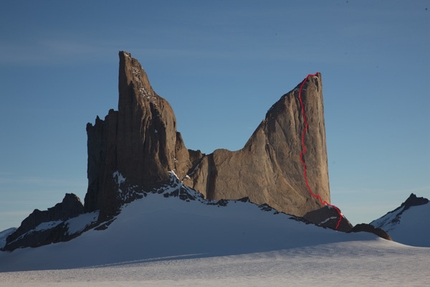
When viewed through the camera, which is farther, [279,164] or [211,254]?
[279,164]

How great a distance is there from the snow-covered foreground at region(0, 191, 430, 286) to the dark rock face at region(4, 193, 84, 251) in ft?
83.0

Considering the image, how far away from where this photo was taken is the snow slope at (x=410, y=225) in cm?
8606

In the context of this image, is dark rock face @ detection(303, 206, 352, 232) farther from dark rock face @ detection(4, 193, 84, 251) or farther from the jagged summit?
dark rock face @ detection(4, 193, 84, 251)

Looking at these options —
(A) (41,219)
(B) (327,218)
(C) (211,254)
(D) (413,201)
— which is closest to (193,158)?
(B) (327,218)

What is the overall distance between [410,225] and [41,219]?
43472 mm

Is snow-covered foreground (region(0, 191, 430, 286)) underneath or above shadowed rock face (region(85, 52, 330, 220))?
underneath

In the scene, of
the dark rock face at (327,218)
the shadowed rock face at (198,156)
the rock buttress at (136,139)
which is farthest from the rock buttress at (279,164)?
the rock buttress at (136,139)

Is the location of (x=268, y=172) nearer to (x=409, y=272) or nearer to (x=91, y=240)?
(x=91, y=240)

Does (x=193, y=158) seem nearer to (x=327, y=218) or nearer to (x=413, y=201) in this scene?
(x=327, y=218)

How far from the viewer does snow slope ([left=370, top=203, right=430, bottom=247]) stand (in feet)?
282

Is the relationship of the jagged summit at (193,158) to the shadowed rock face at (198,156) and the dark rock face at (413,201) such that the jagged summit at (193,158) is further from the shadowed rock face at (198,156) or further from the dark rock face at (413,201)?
the dark rock face at (413,201)

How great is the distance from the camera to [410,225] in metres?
89.8

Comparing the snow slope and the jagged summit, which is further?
the snow slope

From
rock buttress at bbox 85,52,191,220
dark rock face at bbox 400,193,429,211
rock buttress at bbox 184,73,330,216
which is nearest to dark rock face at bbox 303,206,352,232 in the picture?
rock buttress at bbox 184,73,330,216
